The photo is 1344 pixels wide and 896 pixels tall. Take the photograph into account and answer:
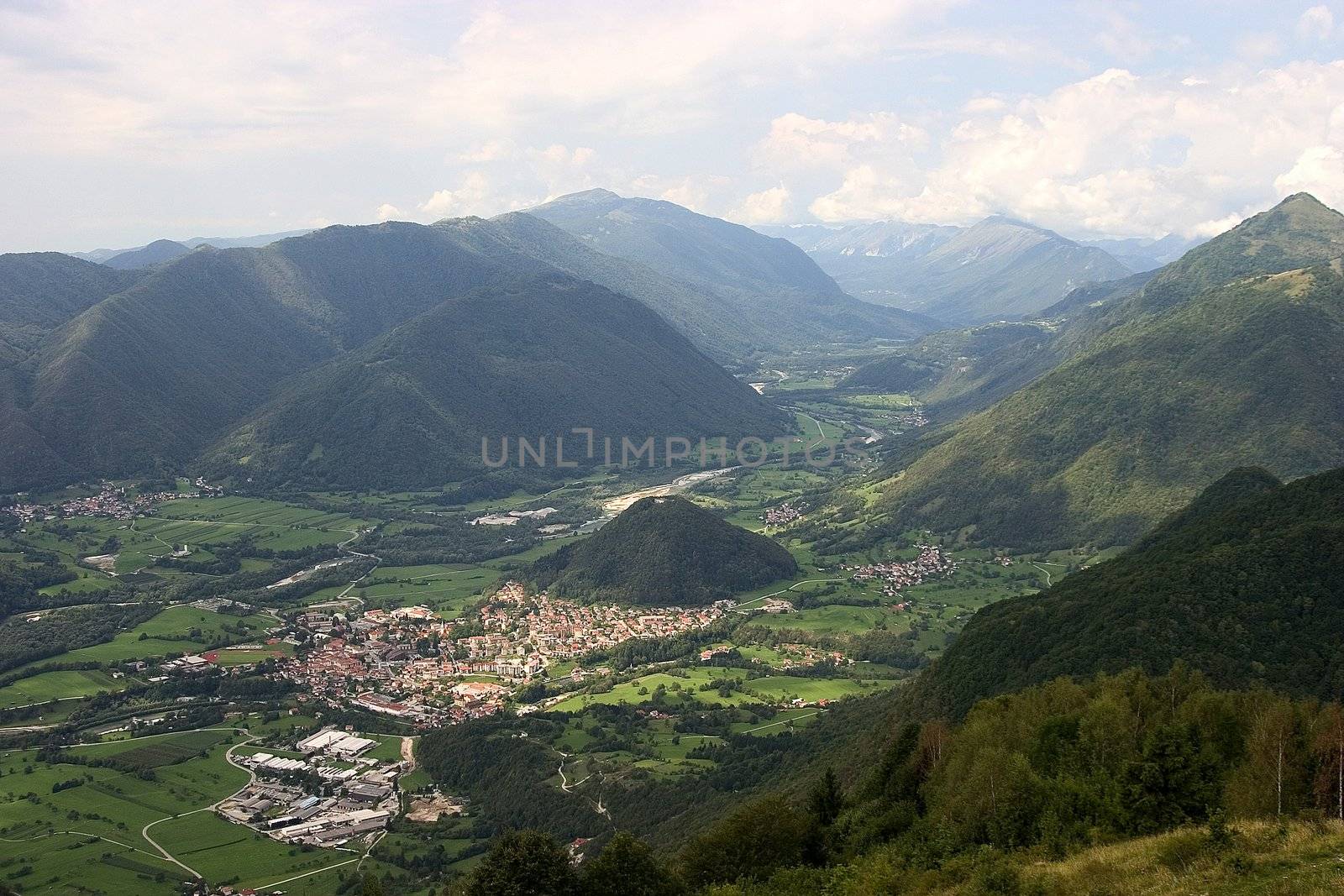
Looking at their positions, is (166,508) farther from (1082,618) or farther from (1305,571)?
(1305,571)

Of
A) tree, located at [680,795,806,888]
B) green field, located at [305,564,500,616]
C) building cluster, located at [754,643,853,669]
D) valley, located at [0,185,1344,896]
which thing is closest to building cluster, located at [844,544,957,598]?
valley, located at [0,185,1344,896]

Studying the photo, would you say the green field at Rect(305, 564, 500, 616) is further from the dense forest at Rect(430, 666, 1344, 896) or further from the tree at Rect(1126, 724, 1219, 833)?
the tree at Rect(1126, 724, 1219, 833)

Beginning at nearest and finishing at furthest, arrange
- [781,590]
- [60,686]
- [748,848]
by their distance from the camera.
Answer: [748,848] → [60,686] → [781,590]

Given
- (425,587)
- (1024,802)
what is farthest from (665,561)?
(1024,802)

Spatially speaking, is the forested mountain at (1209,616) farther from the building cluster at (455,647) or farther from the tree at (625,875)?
the building cluster at (455,647)

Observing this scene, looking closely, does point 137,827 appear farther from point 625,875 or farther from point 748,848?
point 748,848

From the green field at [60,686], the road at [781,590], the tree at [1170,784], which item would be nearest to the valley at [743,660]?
the tree at [1170,784]
